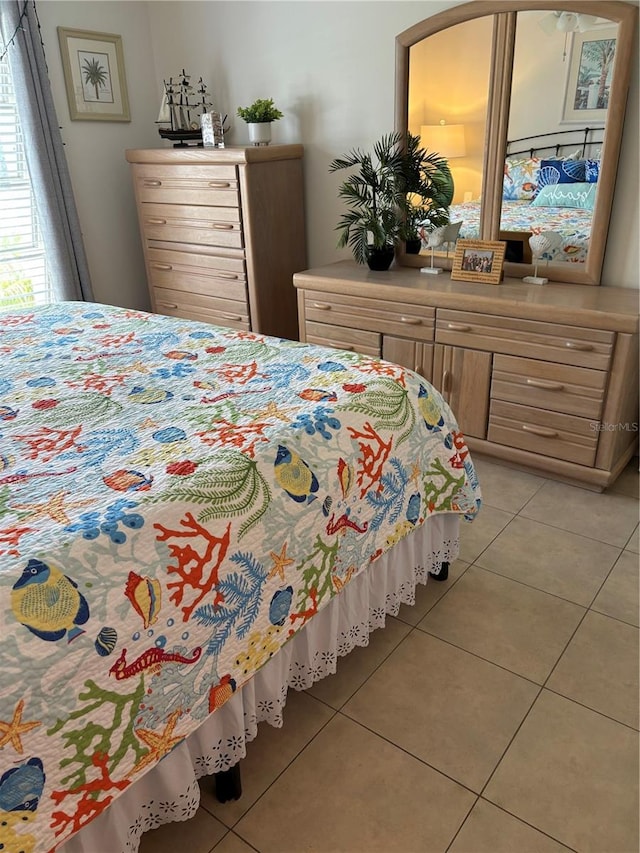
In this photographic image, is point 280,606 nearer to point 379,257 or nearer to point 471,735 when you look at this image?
point 471,735

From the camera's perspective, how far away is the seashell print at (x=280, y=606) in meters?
1.34

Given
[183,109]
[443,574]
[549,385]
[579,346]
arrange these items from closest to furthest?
[443,574], [579,346], [549,385], [183,109]

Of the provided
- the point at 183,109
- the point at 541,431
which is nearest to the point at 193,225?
the point at 183,109

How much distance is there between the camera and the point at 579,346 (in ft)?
7.93

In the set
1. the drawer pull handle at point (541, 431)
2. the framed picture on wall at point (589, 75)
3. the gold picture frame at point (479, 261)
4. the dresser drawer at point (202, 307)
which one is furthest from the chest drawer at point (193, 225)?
the drawer pull handle at point (541, 431)

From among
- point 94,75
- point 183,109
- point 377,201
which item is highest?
point 94,75

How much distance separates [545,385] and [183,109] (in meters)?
2.87

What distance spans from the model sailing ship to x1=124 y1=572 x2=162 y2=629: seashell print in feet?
10.9

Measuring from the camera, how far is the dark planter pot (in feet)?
10.4

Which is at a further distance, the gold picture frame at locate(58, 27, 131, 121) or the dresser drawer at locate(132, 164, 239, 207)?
the gold picture frame at locate(58, 27, 131, 121)

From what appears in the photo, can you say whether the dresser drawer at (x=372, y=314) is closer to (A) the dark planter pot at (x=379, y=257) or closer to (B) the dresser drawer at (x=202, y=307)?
(A) the dark planter pot at (x=379, y=257)

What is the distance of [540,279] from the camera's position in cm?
278

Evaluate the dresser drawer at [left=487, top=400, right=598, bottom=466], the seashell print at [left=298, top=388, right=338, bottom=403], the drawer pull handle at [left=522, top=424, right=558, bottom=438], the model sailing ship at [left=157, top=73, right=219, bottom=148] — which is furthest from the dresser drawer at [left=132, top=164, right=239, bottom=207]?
the seashell print at [left=298, top=388, right=338, bottom=403]

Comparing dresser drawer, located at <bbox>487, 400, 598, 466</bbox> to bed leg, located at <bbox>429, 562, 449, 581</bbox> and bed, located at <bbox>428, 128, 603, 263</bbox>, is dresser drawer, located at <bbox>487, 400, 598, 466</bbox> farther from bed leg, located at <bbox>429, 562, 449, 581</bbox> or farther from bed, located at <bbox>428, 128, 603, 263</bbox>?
bed leg, located at <bbox>429, 562, 449, 581</bbox>
